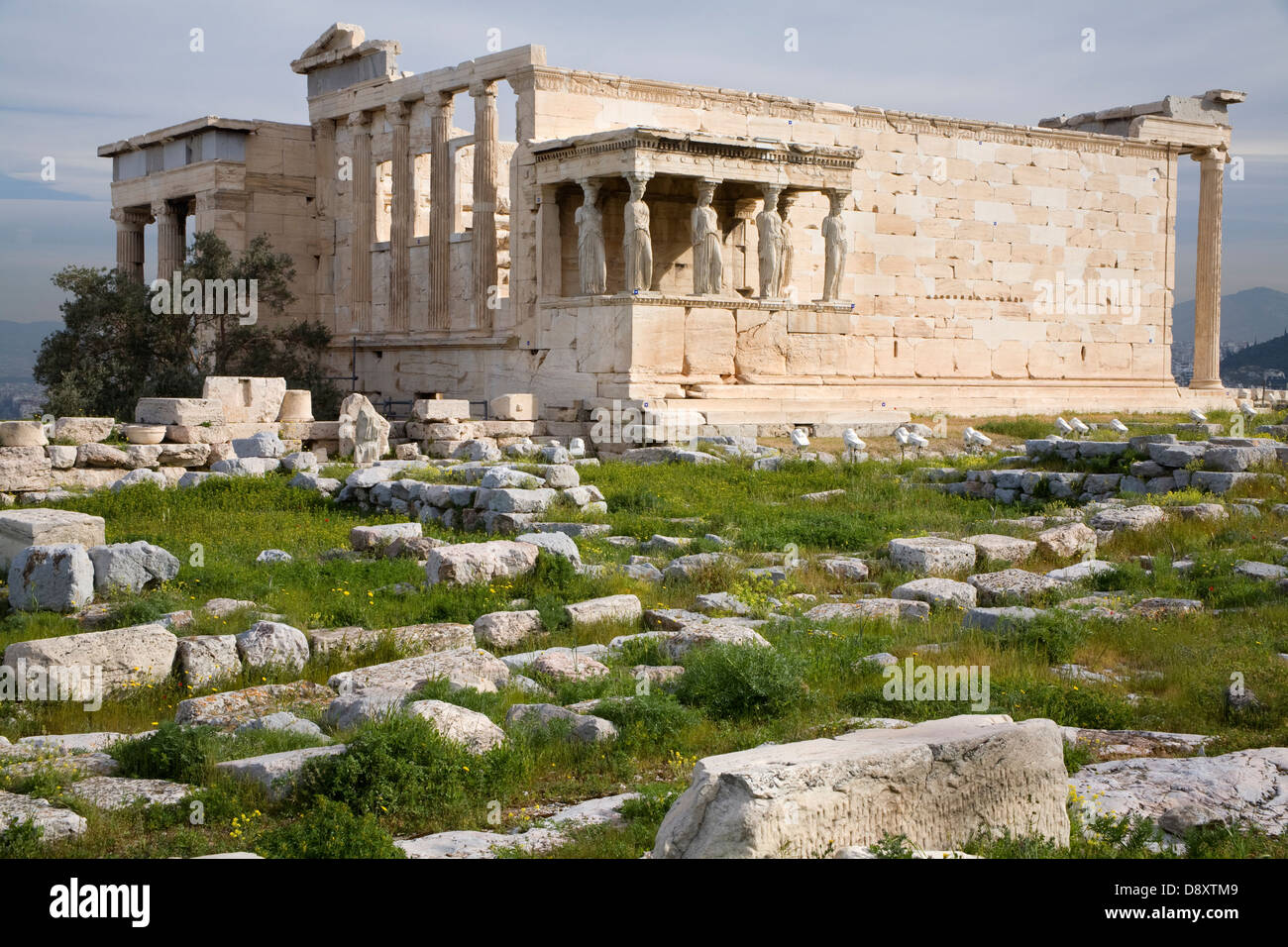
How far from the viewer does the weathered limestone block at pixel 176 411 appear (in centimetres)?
1705

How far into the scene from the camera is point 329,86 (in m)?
26.4

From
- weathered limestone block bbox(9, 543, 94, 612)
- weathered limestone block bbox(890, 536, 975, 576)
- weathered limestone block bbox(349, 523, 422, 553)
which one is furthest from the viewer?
weathered limestone block bbox(349, 523, 422, 553)

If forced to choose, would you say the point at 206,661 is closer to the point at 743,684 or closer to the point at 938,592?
the point at 743,684

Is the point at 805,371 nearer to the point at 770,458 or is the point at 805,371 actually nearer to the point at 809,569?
the point at 770,458

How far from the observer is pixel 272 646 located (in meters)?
7.88

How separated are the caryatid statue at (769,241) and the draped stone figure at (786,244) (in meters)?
0.34

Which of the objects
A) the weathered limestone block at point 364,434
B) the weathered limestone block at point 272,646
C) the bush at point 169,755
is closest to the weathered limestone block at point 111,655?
the weathered limestone block at point 272,646

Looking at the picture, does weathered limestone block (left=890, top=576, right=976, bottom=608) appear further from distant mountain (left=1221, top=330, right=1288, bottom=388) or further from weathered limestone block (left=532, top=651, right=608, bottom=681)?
distant mountain (left=1221, top=330, right=1288, bottom=388)

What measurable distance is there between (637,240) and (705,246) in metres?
1.22

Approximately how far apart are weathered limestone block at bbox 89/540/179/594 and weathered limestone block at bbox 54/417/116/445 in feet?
22.0

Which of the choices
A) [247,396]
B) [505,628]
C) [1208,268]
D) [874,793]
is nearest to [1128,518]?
[505,628]

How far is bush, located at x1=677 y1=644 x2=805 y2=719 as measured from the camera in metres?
6.83

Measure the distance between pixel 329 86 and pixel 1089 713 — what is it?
22.9 metres

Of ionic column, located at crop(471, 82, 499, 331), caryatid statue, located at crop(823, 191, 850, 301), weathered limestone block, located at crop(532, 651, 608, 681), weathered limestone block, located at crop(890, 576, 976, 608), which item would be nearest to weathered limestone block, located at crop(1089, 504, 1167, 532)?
weathered limestone block, located at crop(890, 576, 976, 608)
